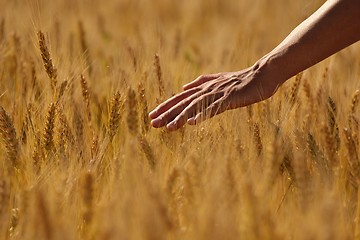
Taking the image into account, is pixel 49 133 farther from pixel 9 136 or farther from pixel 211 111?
pixel 211 111

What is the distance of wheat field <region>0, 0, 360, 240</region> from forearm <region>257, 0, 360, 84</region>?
122mm

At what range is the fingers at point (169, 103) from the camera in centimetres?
205

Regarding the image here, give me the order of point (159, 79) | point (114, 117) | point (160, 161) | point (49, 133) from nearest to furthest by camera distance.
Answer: point (160, 161), point (49, 133), point (114, 117), point (159, 79)

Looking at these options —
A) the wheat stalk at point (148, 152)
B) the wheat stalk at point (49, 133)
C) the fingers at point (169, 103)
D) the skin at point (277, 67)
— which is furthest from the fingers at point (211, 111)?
the wheat stalk at point (49, 133)

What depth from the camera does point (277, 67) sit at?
6.72 ft

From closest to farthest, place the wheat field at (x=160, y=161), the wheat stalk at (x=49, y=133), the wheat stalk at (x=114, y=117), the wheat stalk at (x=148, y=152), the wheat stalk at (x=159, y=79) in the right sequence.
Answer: the wheat field at (x=160, y=161) < the wheat stalk at (x=148, y=152) < the wheat stalk at (x=49, y=133) < the wheat stalk at (x=114, y=117) < the wheat stalk at (x=159, y=79)

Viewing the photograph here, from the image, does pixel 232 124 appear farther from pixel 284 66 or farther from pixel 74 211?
pixel 74 211

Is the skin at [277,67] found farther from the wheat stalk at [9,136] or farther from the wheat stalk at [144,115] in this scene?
the wheat stalk at [9,136]

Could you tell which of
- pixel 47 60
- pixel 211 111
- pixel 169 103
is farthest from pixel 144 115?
pixel 47 60

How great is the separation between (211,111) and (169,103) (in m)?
0.15

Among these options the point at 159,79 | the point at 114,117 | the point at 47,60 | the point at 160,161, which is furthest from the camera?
the point at 159,79

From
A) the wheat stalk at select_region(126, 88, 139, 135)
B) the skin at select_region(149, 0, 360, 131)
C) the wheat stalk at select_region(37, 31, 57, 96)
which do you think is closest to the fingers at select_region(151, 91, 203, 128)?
the skin at select_region(149, 0, 360, 131)

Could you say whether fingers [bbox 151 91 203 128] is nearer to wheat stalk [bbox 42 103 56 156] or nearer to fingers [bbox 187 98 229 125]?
fingers [bbox 187 98 229 125]

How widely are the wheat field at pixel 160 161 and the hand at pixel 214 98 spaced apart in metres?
0.04
